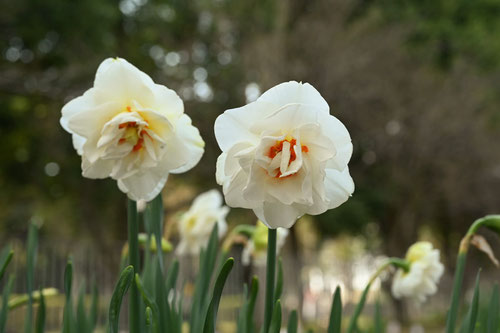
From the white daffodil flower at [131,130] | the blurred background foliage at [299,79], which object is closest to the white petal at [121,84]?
the white daffodil flower at [131,130]

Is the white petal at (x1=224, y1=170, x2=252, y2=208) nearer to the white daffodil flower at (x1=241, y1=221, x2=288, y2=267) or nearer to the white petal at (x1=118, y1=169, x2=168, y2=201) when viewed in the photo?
the white petal at (x1=118, y1=169, x2=168, y2=201)

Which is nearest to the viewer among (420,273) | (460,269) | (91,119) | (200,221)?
(91,119)

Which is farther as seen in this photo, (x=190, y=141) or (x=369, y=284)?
(x=369, y=284)

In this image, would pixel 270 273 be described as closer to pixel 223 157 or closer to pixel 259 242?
pixel 223 157

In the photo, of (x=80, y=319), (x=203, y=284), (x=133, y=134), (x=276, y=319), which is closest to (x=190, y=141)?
(x=133, y=134)

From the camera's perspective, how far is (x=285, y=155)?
775 millimetres

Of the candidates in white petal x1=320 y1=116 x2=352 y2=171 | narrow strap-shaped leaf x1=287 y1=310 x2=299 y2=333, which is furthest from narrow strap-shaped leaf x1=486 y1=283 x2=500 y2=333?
white petal x1=320 y1=116 x2=352 y2=171

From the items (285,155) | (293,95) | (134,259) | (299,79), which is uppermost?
(299,79)

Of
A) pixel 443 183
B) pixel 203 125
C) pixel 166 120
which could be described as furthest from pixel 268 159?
pixel 443 183

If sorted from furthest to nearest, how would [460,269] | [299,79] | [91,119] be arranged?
[299,79]
[460,269]
[91,119]

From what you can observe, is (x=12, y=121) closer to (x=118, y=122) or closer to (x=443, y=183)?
(x=443, y=183)

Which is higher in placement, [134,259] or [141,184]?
[141,184]

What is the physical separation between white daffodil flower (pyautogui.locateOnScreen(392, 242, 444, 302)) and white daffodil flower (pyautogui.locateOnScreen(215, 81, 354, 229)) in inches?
40.9

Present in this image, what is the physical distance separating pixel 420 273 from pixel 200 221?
0.73 metres
